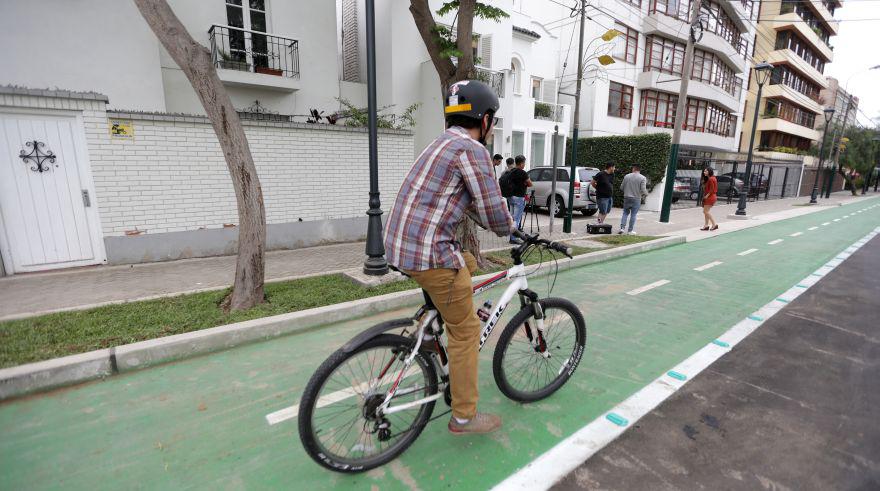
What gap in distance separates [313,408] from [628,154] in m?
19.1

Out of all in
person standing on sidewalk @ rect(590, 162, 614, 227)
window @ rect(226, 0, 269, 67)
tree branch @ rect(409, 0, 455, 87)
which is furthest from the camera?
person standing on sidewalk @ rect(590, 162, 614, 227)

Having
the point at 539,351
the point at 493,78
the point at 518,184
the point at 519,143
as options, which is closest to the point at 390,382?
the point at 539,351

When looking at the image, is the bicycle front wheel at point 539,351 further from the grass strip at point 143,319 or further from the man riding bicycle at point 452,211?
the grass strip at point 143,319

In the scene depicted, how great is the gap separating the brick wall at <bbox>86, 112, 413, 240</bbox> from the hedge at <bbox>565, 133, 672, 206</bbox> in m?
12.3

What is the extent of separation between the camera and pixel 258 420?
303 cm

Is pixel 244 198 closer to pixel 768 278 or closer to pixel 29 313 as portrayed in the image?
pixel 29 313

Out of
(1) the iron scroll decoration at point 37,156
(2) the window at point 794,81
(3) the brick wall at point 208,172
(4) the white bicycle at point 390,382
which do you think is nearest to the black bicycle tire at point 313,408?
(4) the white bicycle at point 390,382

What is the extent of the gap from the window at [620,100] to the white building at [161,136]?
16.4m

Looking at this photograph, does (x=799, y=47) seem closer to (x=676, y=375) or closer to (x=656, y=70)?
(x=656, y=70)

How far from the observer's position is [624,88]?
26.4 meters

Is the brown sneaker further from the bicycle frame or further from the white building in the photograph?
the white building

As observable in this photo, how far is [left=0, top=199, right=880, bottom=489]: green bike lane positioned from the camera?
8.20 feet

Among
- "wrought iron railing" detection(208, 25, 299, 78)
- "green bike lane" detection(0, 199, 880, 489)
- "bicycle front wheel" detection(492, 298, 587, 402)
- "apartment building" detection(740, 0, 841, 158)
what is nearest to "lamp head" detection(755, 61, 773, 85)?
"green bike lane" detection(0, 199, 880, 489)

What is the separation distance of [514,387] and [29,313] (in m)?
5.38
